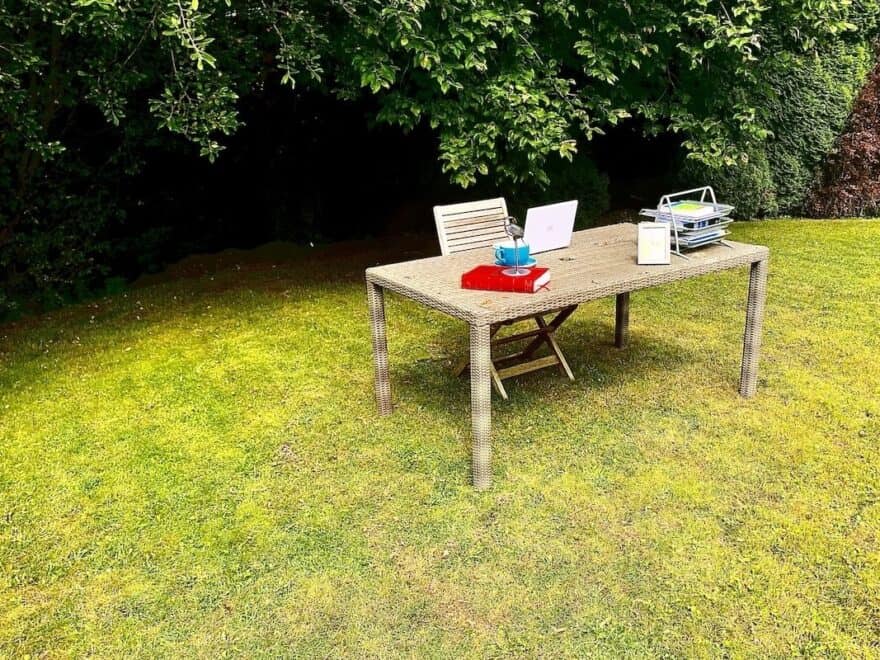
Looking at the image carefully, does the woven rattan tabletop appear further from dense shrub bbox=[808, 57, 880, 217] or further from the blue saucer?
dense shrub bbox=[808, 57, 880, 217]

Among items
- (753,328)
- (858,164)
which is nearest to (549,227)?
(753,328)

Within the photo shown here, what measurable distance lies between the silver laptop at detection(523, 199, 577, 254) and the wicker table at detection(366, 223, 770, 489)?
0.07 metres

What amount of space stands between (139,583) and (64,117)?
5.71 metres

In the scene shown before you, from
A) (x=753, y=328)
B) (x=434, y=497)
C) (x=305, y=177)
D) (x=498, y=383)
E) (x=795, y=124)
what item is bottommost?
(x=434, y=497)

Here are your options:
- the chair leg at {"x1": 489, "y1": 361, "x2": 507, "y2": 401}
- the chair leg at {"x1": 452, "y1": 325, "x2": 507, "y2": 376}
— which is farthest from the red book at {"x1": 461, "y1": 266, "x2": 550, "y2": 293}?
the chair leg at {"x1": 452, "y1": 325, "x2": 507, "y2": 376}

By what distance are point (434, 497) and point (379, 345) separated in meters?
1.02

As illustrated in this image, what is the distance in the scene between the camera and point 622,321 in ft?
16.5

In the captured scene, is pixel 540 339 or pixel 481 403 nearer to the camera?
pixel 481 403

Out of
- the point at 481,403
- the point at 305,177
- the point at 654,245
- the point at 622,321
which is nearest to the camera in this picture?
the point at 481,403

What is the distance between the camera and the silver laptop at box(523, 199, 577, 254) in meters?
4.02

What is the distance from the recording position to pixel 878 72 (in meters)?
9.18

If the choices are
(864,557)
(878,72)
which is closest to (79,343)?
(864,557)

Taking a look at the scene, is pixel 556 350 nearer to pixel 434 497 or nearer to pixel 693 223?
pixel 693 223

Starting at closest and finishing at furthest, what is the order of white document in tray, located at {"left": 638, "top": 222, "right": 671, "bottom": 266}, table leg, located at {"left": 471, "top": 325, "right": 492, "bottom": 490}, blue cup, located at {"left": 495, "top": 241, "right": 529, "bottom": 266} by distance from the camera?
table leg, located at {"left": 471, "top": 325, "right": 492, "bottom": 490}
blue cup, located at {"left": 495, "top": 241, "right": 529, "bottom": 266}
white document in tray, located at {"left": 638, "top": 222, "right": 671, "bottom": 266}
